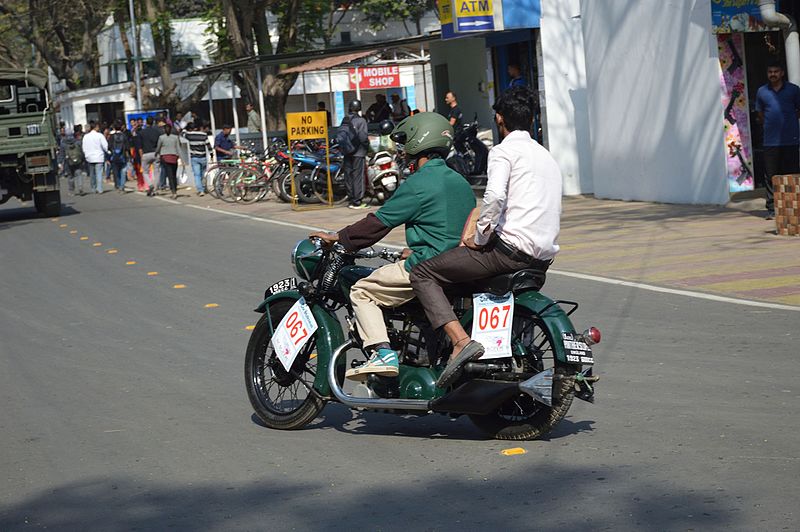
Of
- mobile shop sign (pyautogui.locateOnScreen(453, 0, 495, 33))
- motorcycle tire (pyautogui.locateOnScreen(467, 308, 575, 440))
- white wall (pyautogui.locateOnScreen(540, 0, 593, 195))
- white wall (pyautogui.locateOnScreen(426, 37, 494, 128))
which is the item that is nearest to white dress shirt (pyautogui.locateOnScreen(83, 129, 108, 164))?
white wall (pyautogui.locateOnScreen(426, 37, 494, 128))

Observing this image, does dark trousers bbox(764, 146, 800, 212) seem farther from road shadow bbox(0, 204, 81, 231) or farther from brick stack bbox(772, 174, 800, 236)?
road shadow bbox(0, 204, 81, 231)

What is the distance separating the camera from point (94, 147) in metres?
32.4

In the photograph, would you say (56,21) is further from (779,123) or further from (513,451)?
(513,451)

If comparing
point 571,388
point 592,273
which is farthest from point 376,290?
point 592,273

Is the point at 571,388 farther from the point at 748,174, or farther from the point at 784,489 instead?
the point at 748,174

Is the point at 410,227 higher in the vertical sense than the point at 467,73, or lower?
lower

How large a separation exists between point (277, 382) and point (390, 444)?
34.6 inches

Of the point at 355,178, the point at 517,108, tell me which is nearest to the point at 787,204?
the point at 517,108

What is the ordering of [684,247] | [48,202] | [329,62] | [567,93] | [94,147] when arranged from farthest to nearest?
[94,147], [329,62], [48,202], [567,93], [684,247]

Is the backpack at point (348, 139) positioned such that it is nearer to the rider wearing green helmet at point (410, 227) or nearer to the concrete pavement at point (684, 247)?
the concrete pavement at point (684, 247)

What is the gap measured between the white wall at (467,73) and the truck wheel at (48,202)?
9053 mm

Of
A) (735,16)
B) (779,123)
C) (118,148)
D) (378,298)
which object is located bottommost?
(378,298)

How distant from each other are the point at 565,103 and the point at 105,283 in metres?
11.3

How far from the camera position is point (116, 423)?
279 inches
